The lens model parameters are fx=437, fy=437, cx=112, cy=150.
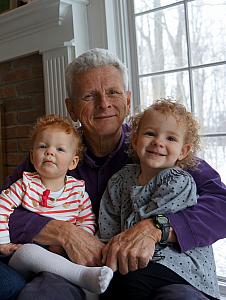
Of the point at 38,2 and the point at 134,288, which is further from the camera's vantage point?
the point at 38,2

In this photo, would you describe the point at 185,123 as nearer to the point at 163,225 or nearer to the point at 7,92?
the point at 163,225

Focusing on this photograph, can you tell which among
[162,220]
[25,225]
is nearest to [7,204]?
[25,225]

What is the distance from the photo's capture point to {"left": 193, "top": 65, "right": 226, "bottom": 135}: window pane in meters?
2.18

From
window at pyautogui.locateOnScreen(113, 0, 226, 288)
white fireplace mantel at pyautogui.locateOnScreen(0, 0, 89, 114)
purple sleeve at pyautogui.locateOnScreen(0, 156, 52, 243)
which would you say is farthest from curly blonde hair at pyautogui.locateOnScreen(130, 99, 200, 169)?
white fireplace mantel at pyautogui.locateOnScreen(0, 0, 89, 114)

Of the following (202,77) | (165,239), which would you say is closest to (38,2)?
(202,77)

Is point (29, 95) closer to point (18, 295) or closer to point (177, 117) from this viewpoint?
point (177, 117)

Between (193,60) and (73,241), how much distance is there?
121 centimetres

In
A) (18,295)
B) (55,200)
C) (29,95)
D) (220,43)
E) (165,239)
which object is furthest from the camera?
(29,95)

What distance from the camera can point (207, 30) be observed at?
7.28 ft

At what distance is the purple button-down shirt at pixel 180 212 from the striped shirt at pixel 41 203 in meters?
0.03

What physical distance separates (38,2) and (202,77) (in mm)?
1127

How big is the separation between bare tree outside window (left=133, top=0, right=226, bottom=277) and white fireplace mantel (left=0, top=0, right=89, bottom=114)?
370mm

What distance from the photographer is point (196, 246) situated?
145 cm

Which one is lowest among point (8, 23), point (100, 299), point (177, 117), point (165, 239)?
point (100, 299)
